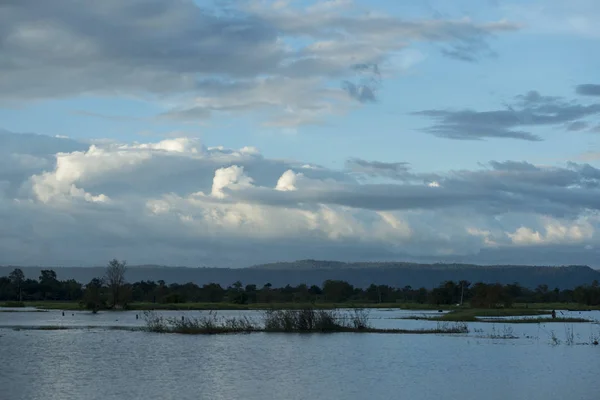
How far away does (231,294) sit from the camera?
175 metres

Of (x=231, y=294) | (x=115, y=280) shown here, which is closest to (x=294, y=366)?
(x=115, y=280)

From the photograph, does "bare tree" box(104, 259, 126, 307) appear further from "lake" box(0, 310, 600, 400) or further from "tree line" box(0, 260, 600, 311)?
"lake" box(0, 310, 600, 400)

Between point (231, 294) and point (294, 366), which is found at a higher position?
point (231, 294)

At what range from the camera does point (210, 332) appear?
72.8 metres

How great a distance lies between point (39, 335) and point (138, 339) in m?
9.92

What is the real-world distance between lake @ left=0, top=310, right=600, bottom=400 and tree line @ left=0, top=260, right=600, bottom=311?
60.6m

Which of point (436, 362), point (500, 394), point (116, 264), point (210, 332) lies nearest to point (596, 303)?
point (116, 264)

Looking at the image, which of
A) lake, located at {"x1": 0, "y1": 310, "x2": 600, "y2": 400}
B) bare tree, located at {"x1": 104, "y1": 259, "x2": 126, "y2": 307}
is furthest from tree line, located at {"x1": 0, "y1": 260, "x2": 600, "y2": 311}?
lake, located at {"x1": 0, "y1": 310, "x2": 600, "y2": 400}

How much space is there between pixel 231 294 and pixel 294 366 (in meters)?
129

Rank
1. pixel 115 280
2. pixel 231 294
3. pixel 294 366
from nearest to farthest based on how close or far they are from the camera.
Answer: pixel 294 366 → pixel 115 280 → pixel 231 294

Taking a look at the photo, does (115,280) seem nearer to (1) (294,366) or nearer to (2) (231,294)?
(2) (231,294)

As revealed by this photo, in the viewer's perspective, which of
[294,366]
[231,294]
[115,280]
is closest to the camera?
[294,366]

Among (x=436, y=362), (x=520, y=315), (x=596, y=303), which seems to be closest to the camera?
(x=436, y=362)

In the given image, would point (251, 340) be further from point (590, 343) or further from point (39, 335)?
point (590, 343)
